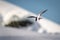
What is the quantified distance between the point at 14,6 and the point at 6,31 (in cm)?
31

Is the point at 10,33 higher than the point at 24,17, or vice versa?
the point at 24,17

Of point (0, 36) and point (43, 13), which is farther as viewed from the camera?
point (43, 13)

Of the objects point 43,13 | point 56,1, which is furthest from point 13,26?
point 56,1

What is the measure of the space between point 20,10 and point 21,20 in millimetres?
106

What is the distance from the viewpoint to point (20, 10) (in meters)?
1.42

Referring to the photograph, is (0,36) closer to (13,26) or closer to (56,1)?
(13,26)

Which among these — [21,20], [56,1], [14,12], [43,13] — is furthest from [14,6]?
[56,1]

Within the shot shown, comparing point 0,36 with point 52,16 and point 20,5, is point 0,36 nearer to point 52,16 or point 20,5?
point 20,5

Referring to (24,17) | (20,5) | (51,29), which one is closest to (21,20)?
(24,17)

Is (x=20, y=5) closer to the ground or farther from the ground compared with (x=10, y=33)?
farther from the ground

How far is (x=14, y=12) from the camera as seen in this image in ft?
4.67

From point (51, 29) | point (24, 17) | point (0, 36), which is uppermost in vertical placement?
point (24, 17)

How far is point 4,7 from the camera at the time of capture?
142 cm

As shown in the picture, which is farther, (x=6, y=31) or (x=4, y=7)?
(x=4, y=7)
